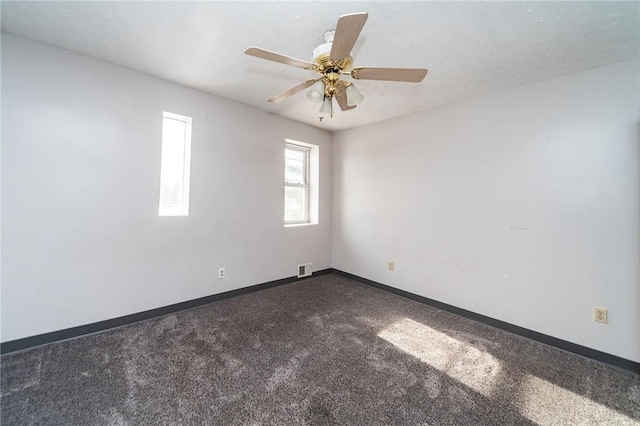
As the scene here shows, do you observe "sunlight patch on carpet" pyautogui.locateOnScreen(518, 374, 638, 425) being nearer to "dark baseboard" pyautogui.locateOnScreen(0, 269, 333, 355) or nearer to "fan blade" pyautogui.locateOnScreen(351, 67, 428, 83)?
"fan blade" pyautogui.locateOnScreen(351, 67, 428, 83)

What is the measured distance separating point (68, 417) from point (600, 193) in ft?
12.7

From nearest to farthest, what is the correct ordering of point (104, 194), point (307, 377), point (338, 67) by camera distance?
point (338, 67) → point (307, 377) → point (104, 194)

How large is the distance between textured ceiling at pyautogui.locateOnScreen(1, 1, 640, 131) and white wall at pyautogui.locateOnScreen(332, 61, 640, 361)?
310 millimetres

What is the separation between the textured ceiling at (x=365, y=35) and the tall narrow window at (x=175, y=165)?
19.7 inches

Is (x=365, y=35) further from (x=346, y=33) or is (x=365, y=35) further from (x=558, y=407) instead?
(x=558, y=407)

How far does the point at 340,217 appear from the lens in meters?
4.06

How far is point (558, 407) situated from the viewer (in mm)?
1484

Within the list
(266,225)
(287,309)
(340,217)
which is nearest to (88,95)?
(266,225)

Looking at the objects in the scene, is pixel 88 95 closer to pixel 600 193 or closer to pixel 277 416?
pixel 277 416

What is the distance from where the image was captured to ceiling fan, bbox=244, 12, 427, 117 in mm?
1238

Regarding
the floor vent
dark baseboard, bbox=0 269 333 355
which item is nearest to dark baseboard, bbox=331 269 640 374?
the floor vent

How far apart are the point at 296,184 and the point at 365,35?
2.43m

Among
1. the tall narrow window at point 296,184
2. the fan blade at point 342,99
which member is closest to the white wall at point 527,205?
the tall narrow window at point 296,184

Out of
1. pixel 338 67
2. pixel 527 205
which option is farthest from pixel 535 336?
pixel 338 67
